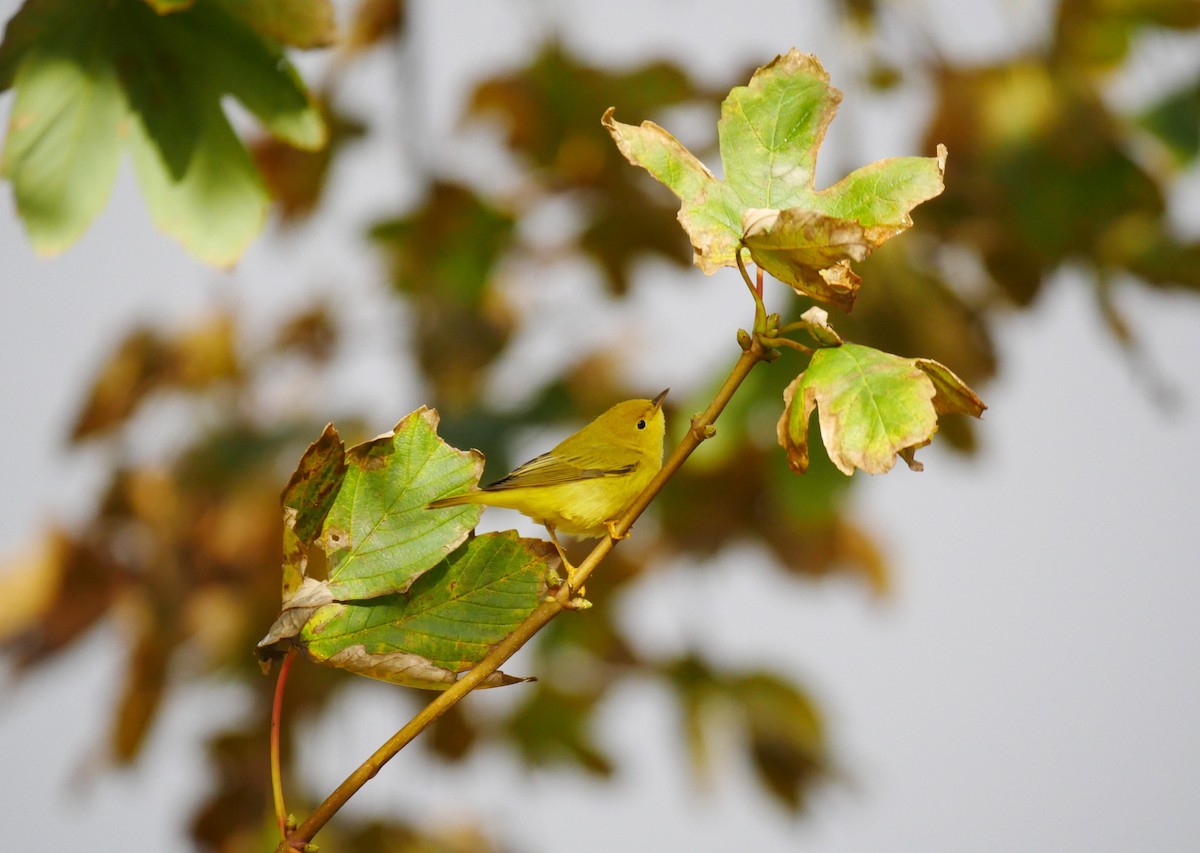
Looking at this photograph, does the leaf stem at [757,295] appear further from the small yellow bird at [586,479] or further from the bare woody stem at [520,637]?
the small yellow bird at [586,479]

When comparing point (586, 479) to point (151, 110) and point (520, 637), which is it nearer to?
A: point (520, 637)

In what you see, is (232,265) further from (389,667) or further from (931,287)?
(931,287)

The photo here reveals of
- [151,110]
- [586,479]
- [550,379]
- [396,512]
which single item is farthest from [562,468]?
[550,379]

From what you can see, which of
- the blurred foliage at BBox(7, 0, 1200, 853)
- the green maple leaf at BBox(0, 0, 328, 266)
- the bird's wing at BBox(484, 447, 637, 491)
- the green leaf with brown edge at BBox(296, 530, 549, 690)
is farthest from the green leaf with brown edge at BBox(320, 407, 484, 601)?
the blurred foliage at BBox(7, 0, 1200, 853)

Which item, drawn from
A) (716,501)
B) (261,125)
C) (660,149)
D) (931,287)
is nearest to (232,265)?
(261,125)

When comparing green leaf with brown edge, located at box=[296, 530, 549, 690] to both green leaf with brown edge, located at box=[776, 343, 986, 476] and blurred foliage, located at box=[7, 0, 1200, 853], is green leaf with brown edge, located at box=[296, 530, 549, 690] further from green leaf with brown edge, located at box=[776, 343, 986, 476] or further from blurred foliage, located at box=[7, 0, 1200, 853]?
blurred foliage, located at box=[7, 0, 1200, 853]

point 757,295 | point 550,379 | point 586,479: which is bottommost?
point 550,379
